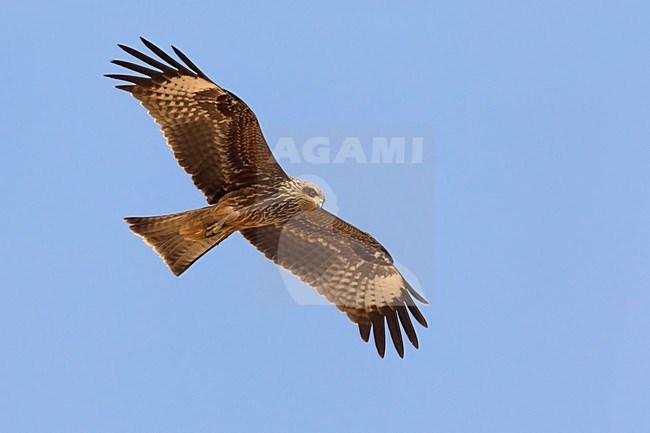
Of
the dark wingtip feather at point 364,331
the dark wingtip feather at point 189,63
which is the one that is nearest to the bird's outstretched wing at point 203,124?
the dark wingtip feather at point 189,63

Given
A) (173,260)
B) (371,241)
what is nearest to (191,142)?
(173,260)

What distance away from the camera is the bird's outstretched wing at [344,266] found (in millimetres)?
13859

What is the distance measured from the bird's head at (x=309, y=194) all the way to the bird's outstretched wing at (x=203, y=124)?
250mm

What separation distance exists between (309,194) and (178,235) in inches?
58.9

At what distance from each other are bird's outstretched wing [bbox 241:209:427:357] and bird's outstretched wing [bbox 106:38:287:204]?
918mm

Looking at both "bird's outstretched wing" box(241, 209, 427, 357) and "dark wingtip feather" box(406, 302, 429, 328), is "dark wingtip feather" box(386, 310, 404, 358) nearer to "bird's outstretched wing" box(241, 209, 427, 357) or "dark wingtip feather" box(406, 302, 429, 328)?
"bird's outstretched wing" box(241, 209, 427, 357)

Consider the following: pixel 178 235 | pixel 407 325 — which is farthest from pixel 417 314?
pixel 178 235

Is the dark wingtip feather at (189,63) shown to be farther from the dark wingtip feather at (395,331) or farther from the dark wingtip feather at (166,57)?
the dark wingtip feather at (395,331)

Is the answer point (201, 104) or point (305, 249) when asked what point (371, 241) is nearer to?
point (305, 249)

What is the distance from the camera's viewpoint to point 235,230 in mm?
13617

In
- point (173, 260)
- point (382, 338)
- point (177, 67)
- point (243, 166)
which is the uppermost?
point (177, 67)

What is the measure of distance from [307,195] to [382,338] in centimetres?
184

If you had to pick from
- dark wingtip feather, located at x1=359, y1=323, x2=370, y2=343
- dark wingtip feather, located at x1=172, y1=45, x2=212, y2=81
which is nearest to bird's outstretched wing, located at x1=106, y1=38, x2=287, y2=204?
dark wingtip feather, located at x1=172, y1=45, x2=212, y2=81

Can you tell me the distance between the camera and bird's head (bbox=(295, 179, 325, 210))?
13.4 metres
